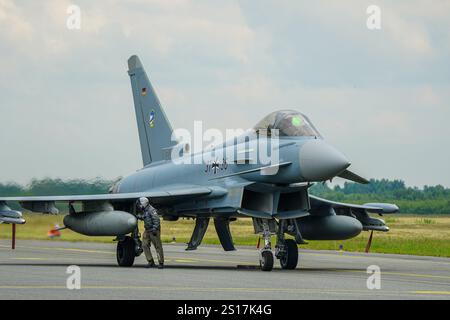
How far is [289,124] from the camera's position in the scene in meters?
21.4

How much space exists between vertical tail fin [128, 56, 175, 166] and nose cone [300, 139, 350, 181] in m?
7.73

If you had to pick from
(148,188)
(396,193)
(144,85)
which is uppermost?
(144,85)

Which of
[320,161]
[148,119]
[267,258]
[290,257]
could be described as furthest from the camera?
[148,119]

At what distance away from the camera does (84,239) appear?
1645 inches

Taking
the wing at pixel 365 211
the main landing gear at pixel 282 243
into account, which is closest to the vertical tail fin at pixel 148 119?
the wing at pixel 365 211

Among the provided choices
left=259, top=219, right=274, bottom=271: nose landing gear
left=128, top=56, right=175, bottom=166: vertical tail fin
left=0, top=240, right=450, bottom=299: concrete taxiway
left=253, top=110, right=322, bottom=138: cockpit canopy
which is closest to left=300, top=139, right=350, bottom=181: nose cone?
left=253, top=110, right=322, bottom=138: cockpit canopy

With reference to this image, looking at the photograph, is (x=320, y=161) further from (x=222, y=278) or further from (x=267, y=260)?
(x=222, y=278)

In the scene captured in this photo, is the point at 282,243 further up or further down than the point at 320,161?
further down

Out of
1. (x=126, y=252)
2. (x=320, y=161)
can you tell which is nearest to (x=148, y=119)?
A: (x=126, y=252)

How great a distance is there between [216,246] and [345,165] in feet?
58.2

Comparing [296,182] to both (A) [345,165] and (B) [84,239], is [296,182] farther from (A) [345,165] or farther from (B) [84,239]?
(B) [84,239]

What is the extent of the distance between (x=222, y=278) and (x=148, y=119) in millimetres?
10548
